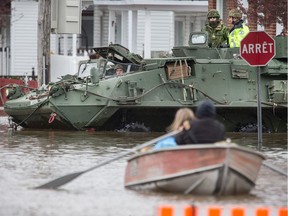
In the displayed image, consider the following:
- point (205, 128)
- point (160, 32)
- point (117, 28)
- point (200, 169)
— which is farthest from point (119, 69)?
point (117, 28)

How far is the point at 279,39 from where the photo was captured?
26.5m

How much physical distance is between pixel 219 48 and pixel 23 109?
4.79 meters

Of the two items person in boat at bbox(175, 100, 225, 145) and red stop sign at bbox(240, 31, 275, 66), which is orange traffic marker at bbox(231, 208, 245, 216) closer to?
Answer: person in boat at bbox(175, 100, 225, 145)

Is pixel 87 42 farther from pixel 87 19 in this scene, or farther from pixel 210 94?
pixel 210 94

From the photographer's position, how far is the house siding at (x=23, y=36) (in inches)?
1911

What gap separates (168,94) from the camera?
25.9m

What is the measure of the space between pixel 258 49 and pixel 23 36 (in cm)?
2772

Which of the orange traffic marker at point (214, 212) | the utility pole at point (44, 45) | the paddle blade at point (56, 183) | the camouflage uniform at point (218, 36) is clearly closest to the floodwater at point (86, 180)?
the paddle blade at point (56, 183)

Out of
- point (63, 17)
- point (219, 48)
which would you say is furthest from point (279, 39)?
point (63, 17)

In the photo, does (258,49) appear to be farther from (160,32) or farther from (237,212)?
(160,32)

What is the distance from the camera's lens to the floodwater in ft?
45.3

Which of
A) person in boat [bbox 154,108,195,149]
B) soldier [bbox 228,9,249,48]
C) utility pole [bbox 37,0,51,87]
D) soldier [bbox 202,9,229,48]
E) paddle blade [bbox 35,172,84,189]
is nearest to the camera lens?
person in boat [bbox 154,108,195,149]

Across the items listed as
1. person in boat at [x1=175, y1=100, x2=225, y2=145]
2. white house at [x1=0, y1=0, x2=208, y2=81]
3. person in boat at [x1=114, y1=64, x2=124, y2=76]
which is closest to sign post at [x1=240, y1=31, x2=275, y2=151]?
person in boat at [x1=114, y1=64, x2=124, y2=76]

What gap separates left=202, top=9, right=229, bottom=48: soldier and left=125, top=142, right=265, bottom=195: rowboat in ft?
41.9
